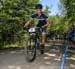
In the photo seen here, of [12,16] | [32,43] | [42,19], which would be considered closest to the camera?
[42,19]

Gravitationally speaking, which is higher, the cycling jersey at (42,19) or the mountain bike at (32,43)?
the cycling jersey at (42,19)

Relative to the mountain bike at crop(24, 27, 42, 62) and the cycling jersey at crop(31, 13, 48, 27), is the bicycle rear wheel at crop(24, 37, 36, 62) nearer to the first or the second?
the mountain bike at crop(24, 27, 42, 62)

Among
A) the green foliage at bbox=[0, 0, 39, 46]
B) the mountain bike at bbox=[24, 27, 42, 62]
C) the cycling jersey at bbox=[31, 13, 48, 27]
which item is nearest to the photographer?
the cycling jersey at bbox=[31, 13, 48, 27]

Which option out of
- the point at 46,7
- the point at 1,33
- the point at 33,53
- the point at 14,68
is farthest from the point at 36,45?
the point at 46,7

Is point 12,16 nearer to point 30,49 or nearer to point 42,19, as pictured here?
point 30,49

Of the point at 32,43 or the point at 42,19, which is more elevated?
the point at 42,19

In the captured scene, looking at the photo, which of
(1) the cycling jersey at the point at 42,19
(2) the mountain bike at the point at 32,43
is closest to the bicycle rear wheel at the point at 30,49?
(2) the mountain bike at the point at 32,43

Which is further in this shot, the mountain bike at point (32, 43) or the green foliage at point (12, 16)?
the green foliage at point (12, 16)

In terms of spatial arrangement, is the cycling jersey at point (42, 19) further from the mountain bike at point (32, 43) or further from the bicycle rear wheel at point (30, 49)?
the bicycle rear wheel at point (30, 49)

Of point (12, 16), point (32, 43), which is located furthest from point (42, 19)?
point (12, 16)

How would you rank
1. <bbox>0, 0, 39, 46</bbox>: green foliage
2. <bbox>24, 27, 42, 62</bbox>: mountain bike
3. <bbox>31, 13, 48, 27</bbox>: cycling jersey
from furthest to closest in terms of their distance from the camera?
<bbox>0, 0, 39, 46</bbox>: green foliage < <bbox>24, 27, 42, 62</bbox>: mountain bike < <bbox>31, 13, 48, 27</bbox>: cycling jersey

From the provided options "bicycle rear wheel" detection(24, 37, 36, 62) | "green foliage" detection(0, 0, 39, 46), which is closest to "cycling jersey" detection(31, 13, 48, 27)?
"bicycle rear wheel" detection(24, 37, 36, 62)

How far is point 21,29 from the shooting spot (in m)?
19.4

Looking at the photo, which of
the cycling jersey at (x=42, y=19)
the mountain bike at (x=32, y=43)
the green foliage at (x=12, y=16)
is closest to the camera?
the cycling jersey at (x=42, y=19)
